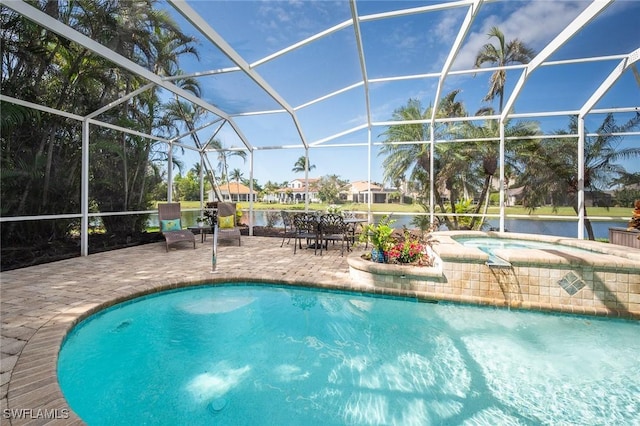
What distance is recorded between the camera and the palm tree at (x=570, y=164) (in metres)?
7.47

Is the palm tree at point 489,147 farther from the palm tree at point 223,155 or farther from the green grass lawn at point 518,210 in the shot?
the palm tree at point 223,155

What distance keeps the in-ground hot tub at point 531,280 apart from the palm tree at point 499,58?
7.41 metres

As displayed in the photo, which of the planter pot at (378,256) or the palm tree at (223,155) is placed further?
the palm tree at (223,155)

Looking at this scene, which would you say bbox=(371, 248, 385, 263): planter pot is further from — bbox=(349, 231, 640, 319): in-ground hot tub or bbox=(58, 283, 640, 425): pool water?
bbox=(58, 283, 640, 425): pool water

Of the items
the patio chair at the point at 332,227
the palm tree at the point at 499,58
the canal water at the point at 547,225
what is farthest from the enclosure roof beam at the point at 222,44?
the palm tree at the point at 499,58

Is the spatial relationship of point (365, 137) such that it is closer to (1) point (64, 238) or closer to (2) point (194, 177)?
(2) point (194, 177)

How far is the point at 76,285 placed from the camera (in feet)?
14.4

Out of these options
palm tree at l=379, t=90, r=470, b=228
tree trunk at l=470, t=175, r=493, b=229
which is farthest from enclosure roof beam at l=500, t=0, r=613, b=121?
tree trunk at l=470, t=175, r=493, b=229

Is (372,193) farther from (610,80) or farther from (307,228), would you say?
(610,80)

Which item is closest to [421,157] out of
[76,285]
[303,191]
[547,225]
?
[547,225]

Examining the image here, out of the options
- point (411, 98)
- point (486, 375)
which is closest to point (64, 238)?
point (486, 375)

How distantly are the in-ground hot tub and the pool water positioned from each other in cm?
20

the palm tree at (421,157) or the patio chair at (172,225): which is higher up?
the palm tree at (421,157)

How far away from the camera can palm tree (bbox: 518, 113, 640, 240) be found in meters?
7.47
